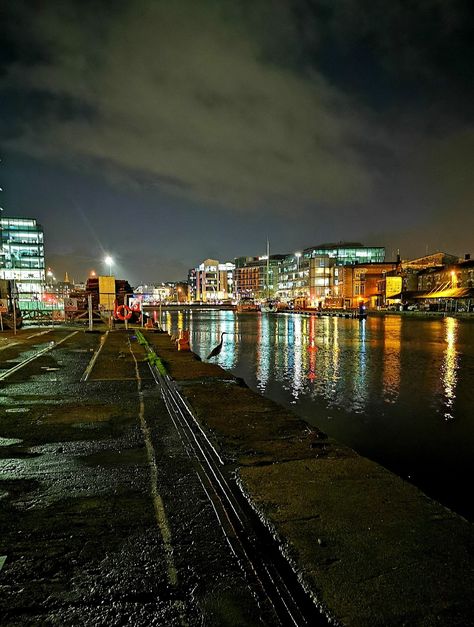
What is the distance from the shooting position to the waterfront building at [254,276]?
530 feet

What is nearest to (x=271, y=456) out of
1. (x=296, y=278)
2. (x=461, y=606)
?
(x=461, y=606)

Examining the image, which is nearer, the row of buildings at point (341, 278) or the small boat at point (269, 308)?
the row of buildings at point (341, 278)

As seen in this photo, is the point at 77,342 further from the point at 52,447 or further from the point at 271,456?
the point at 271,456

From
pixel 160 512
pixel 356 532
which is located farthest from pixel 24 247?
pixel 356 532

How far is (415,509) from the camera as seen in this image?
3580 mm

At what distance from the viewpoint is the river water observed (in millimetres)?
6527

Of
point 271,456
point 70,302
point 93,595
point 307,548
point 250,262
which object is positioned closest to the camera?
point 93,595

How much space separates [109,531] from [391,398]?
9399mm

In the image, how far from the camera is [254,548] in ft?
10.0

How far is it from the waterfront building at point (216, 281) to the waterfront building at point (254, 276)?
7.57 meters

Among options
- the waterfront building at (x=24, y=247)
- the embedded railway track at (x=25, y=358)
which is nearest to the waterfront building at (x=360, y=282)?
the waterfront building at (x=24, y=247)

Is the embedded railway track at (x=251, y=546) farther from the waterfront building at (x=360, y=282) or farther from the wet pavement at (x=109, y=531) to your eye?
the waterfront building at (x=360, y=282)

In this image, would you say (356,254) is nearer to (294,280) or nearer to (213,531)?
(294,280)

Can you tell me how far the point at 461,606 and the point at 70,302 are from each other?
42914 millimetres
